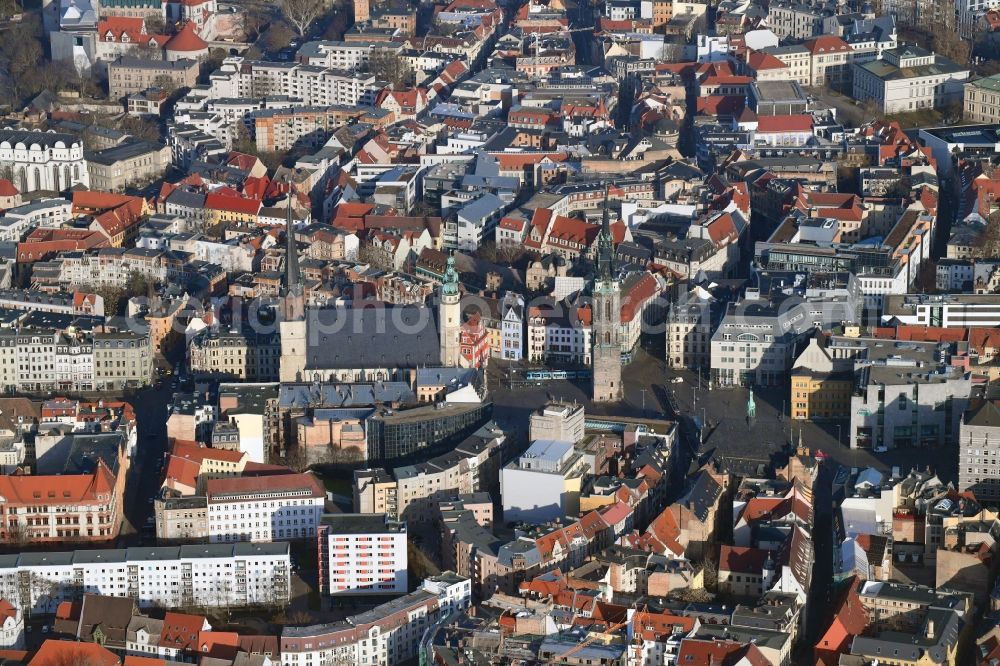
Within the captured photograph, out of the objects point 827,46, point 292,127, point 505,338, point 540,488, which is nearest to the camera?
point 540,488

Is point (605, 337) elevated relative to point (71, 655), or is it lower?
elevated

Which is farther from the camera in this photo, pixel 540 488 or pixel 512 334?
pixel 512 334

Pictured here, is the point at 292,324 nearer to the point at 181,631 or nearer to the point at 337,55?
the point at 181,631

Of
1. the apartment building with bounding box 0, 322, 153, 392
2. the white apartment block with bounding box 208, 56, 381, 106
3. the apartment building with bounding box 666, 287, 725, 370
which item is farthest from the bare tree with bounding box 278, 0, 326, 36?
the apartment building with bounding box 666, 287, 725, 370

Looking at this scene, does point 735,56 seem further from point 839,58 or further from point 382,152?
point 382,152

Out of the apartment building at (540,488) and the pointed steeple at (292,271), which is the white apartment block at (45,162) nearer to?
the pointed steeple at (292,271)

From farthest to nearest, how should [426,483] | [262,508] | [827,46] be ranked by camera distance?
[827,46]
[426,483]
[262,508]

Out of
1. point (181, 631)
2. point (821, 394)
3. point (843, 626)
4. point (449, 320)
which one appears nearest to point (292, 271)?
point (449, 320)
